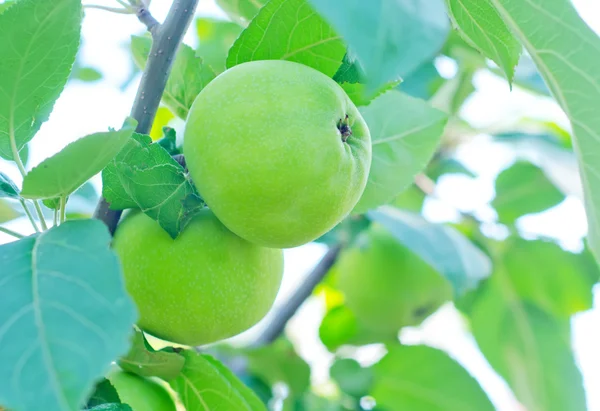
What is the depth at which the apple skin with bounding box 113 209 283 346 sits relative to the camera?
2.20ft

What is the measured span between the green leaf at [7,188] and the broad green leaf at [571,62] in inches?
18.1

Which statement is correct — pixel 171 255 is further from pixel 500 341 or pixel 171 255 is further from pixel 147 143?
pixel 500 341

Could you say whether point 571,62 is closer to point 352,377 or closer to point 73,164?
point 73,164

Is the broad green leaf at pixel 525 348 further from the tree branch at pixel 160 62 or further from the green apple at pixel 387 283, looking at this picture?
the tree branch at pixel 160 62

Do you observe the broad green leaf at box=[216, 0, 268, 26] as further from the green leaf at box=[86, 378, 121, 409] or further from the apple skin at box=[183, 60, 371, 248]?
the green leaf at box=[86, 378, 121, 409]

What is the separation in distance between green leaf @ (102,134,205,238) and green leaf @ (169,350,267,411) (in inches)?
5.9

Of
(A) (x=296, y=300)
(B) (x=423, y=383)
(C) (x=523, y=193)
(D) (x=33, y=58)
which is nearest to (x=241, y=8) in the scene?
(D) (x=33, y=58)

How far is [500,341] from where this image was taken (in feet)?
5.32

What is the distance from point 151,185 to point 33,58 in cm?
14

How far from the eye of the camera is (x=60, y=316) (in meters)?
0.47

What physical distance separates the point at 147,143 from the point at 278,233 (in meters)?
0.14

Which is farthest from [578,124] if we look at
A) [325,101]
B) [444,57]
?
[444,57]

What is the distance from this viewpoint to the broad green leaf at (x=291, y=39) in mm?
669

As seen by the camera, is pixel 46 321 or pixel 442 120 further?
pixel 442 120
